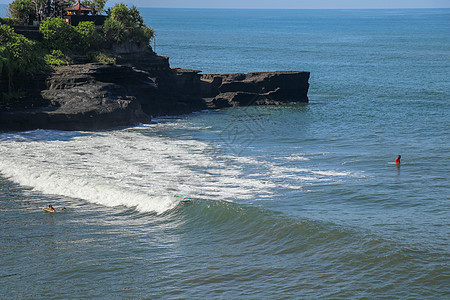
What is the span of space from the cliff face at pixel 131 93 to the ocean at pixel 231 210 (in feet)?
5.08

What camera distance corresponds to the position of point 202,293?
52.0ft

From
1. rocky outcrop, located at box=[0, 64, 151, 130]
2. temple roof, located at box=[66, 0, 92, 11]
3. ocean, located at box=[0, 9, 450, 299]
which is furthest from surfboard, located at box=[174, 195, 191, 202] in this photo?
temple roof, located at box=[66, 0, 92, 11]

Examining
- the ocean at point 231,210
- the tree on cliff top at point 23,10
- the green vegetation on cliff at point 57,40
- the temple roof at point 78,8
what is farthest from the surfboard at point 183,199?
the tree on cliff top at point 23,10

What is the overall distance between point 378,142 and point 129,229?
21.6 metres

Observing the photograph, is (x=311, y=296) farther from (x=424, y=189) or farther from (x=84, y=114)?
(x=84, y=114)

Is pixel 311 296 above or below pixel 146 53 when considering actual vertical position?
below

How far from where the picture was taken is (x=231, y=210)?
2264 cm

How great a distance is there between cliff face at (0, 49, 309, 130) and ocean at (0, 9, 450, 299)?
1.55 meters

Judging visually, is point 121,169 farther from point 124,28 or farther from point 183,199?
point 124,28

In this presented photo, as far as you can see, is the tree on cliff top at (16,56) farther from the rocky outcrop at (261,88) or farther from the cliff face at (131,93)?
the rocky outcrop at (261,88)

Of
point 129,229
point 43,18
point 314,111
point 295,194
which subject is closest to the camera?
point 129,229

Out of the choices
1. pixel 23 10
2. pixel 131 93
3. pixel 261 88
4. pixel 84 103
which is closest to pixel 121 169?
pixel 84 103

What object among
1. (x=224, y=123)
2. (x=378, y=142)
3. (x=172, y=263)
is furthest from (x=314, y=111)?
(x=172, y=263)

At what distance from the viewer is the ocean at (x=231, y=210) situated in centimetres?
1672
